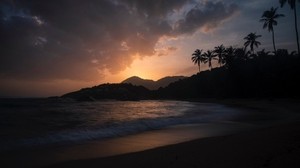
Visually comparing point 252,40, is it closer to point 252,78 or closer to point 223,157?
point 252,78

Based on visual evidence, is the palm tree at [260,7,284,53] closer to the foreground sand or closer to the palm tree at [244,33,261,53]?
the palm tree at [244,33,261,53]

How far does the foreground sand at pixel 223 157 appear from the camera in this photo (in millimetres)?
5125

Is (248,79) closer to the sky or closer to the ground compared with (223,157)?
closer to the sky

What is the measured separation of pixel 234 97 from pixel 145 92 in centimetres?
5176

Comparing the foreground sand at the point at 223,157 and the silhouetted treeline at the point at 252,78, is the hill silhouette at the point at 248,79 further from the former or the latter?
the foreground sand at the point at 223,157

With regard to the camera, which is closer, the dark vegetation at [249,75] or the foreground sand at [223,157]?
the foreground sand at [223,157]

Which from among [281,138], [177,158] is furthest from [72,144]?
[281,138]

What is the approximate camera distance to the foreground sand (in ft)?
16.8

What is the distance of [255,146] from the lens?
6.56 m

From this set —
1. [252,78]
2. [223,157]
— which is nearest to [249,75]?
[252,78]

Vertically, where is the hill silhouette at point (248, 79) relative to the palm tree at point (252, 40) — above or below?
below

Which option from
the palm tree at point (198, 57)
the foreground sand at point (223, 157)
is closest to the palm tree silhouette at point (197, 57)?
the palm tree at point (198, 57)

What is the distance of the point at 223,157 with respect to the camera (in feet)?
18.8

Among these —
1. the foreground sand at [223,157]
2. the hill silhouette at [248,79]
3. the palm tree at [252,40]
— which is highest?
the palm tree at [252,40]
